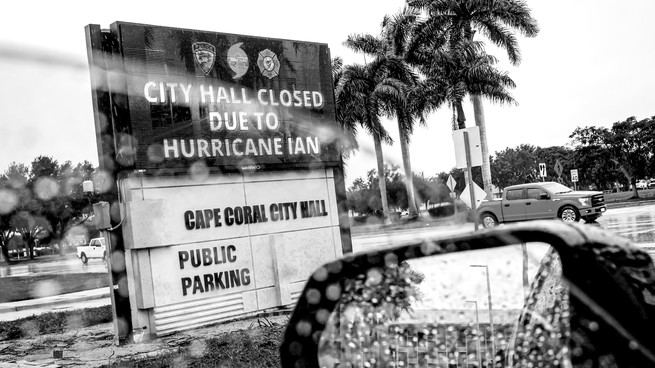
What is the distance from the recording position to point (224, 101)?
8.88 metres

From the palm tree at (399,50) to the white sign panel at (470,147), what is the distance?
1774 centimetres

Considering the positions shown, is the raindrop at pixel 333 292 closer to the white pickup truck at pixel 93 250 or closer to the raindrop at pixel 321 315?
the raindrop at pixel 321 315

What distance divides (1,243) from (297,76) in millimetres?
44384

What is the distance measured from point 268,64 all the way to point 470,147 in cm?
437

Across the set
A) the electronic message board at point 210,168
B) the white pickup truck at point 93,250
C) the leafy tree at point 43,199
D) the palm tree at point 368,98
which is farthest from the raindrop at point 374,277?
the white pickup truck at point 93,250

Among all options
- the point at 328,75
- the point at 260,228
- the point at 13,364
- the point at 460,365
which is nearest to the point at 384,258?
the point at 460,365

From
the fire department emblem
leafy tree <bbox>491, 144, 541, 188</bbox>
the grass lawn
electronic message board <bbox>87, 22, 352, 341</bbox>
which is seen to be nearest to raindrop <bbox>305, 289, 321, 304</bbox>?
electronic message board <bbox>87, 22, 352, 341</bbox>

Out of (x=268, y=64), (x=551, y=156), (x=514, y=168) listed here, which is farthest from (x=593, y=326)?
(x=551, y=156)

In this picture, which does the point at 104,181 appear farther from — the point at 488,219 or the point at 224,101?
the point at 488,219

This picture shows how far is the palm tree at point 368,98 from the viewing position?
80.2ft

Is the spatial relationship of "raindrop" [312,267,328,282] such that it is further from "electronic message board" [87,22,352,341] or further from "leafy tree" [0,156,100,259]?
"leafy tree" [0,156,100,259]

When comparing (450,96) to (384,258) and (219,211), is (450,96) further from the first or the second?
(384,258)

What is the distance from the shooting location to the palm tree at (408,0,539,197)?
3291 centimetres

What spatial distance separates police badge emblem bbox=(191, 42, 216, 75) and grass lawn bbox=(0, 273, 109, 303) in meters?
11.3
